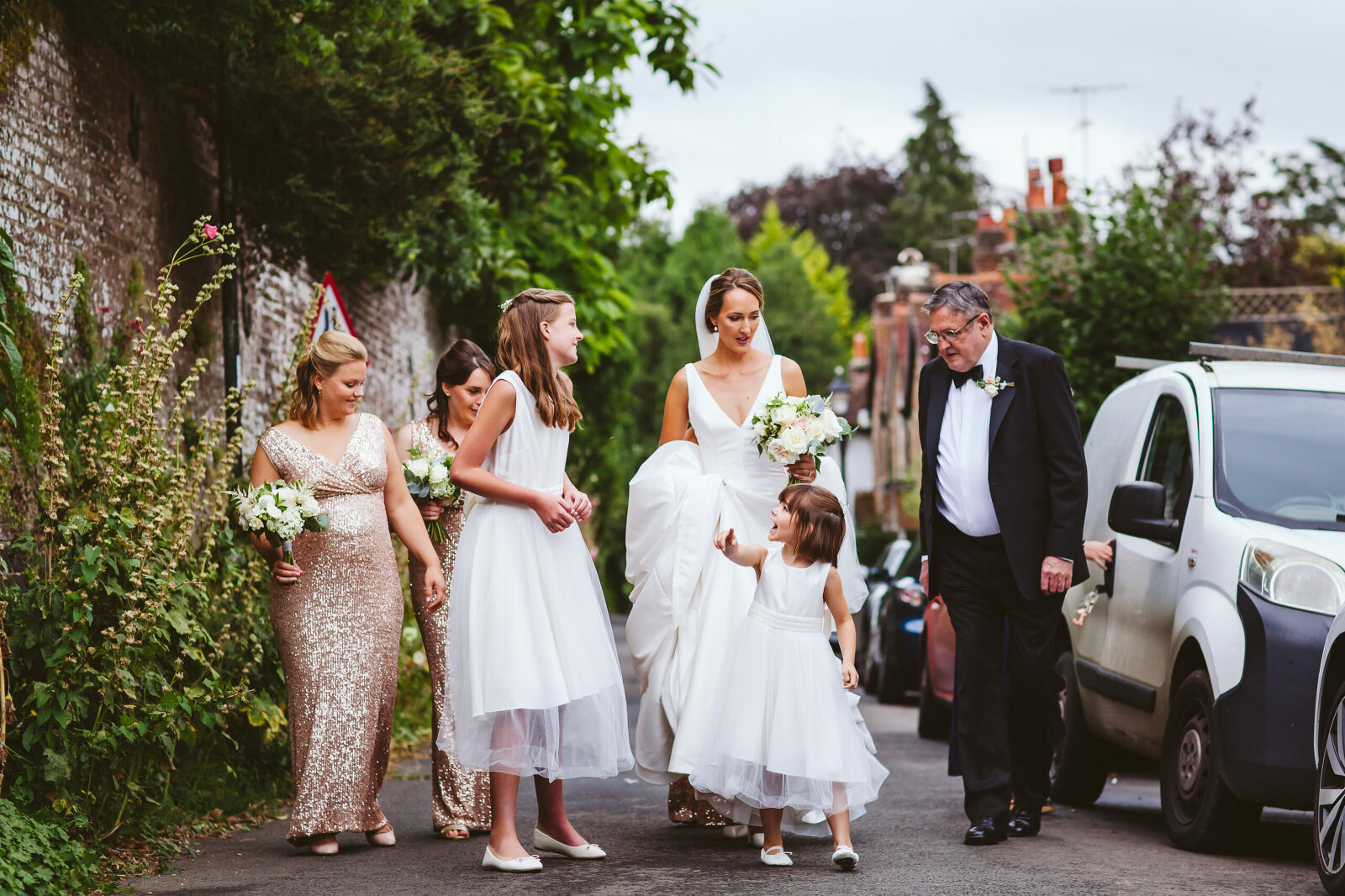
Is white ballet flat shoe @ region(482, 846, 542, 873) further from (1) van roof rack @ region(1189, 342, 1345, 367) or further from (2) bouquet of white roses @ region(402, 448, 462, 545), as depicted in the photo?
(1) van roof rack @ region(1189, 342, 1345, 367)

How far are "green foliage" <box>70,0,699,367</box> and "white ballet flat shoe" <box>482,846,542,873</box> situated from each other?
4.32 meters

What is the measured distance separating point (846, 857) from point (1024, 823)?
141 centimetres

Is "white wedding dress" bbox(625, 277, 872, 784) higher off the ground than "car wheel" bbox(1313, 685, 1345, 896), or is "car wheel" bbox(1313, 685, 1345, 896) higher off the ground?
"white wedding dress" bbox(625, 277, 872, 784)

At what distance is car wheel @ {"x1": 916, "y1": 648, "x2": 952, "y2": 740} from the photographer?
476 inches

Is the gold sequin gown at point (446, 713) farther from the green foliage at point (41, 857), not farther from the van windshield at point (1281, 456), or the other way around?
the van windshield at point (1281, 456)

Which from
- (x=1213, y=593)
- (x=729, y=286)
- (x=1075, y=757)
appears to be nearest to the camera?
(x=1213, y=593)

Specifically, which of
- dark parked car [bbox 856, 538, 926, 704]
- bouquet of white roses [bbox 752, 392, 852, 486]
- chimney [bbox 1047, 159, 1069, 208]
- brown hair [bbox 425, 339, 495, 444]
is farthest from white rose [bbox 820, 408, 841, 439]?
chimney [bbox 1047, 159, 1069, 208]

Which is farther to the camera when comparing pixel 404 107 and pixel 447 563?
pixel 404 107

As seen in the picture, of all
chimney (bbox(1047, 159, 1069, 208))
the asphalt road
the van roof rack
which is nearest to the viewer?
the asphalt road

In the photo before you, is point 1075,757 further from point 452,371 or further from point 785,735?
point 452,371

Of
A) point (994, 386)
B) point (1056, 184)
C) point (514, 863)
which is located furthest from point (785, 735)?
point (1056, 184)

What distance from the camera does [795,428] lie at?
20.4 ft

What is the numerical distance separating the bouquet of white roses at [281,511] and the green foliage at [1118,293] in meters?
12.4

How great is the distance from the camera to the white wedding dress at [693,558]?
251 inches
